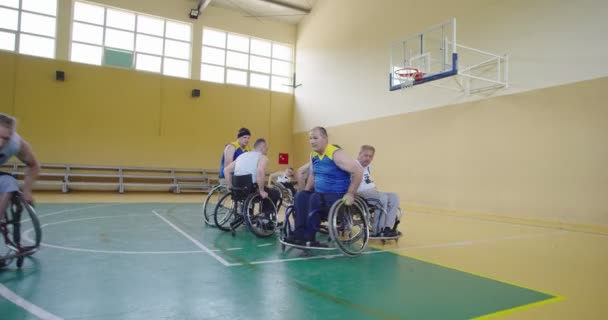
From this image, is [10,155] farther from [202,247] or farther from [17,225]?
[202,247]

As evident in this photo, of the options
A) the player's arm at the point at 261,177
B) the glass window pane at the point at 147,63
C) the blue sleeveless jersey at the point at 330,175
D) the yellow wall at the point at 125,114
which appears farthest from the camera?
the glass window pane at the point at 147,63

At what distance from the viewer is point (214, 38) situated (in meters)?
10.3

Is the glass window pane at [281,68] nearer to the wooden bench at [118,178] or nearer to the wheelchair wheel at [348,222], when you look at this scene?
the wooden bench at [118,178]

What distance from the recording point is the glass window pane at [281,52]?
11234 mm

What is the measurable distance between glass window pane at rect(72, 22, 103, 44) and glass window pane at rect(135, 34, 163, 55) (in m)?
0.88

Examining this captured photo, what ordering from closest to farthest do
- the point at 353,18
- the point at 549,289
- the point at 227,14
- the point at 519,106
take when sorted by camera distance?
1. the point at 549,289
2. the point at 519,106
3. the point at 353,18
4. the point at 227,14

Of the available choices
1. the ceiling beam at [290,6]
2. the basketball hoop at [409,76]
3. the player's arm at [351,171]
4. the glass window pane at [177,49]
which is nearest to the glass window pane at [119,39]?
the glass window pane at [177,49]

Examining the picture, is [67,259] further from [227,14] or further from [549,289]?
[227,14]

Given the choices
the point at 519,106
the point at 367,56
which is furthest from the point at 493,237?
the point at 367,56

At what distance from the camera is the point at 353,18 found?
8891 millimetres

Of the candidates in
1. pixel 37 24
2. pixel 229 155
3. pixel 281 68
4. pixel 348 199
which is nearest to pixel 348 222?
pixel 348 199

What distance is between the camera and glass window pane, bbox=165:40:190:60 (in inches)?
386

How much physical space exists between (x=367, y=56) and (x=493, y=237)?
18.1 ft

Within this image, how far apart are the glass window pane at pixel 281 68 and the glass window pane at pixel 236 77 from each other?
3.28ft
